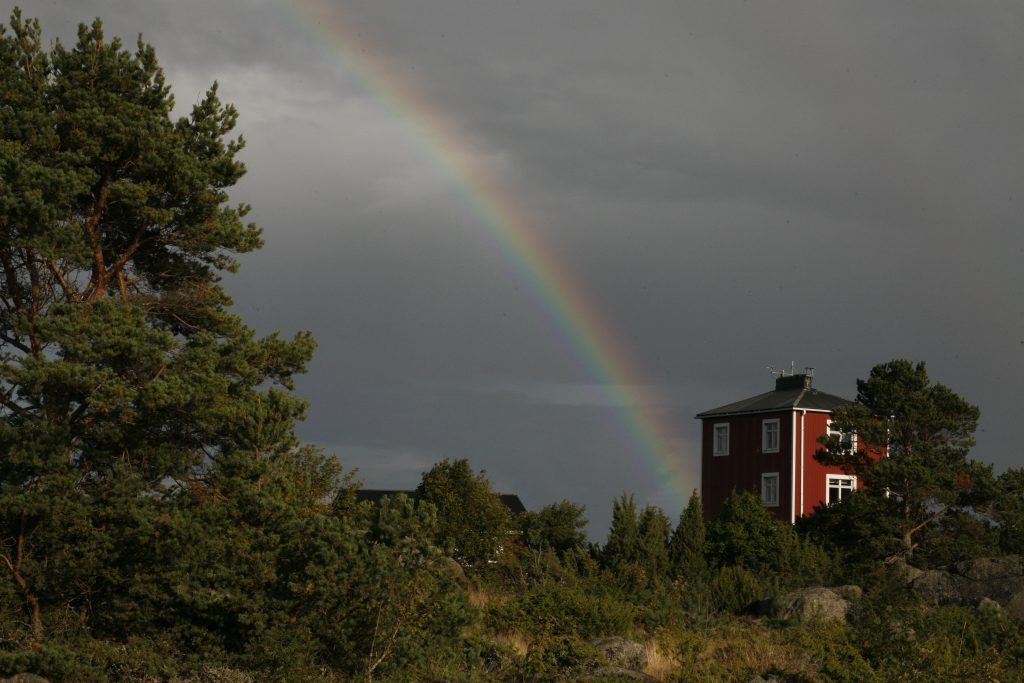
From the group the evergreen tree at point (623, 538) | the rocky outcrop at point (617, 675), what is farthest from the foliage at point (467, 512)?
the rocky outcrop at point (617, 675)

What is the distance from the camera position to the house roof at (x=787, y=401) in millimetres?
50625

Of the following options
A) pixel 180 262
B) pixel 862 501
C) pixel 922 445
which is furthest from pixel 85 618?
pixel 922 445

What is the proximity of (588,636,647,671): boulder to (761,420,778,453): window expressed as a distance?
3500 centimetres

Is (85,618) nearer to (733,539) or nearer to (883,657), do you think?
(883,657)

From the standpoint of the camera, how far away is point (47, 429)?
16.3 metres

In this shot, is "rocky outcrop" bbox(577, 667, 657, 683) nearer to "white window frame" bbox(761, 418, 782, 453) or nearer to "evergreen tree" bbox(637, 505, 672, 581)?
"evergreen tree" bbox(637, 505, 672, 581)

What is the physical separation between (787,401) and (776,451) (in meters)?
2.36

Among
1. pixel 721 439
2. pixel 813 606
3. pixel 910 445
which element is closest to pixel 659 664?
pixel 813 606

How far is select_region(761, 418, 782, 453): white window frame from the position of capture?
50.6m

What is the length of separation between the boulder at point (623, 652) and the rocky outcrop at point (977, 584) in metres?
8.80

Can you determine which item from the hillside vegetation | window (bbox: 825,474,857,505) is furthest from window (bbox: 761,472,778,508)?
the hillside vegetation

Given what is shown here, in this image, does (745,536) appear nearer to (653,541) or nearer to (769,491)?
(653,541)

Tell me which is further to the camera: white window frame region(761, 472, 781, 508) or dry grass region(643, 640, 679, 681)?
white window frame region(761, 472, 781, 508)

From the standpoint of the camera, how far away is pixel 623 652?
16484 mm
